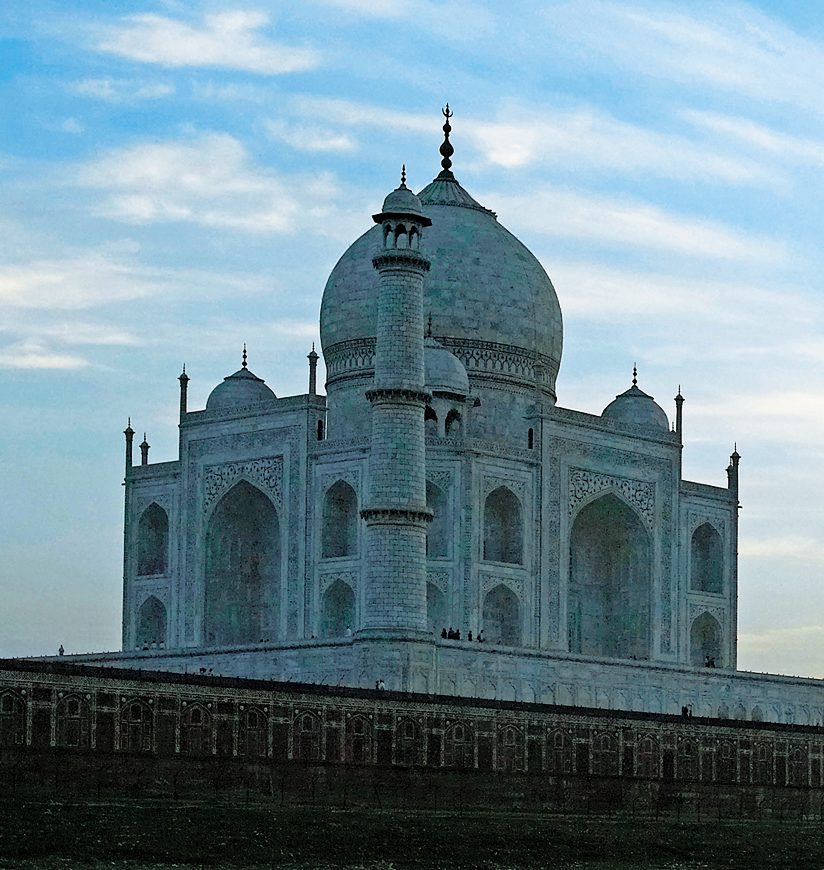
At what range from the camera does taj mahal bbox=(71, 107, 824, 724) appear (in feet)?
144

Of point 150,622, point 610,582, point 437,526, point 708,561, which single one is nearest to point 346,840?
point 437,526

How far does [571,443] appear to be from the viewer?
47.2 metres

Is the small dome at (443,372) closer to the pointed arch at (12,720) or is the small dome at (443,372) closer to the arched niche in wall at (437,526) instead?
the arched niche in wall at (437,526)

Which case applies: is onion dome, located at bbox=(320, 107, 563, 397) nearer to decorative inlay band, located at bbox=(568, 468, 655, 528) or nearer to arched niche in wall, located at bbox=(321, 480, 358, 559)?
decorative inlay band, located at bbox=(568, 468, 655, 528)

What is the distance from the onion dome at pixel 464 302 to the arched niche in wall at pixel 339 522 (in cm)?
380

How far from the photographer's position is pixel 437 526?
44.3 m

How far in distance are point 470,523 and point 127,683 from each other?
46.3ft

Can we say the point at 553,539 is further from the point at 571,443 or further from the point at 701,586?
the point at 701,586

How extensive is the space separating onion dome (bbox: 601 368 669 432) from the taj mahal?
0.06m

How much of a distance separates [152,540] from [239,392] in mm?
3853

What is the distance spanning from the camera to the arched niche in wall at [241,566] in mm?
46656

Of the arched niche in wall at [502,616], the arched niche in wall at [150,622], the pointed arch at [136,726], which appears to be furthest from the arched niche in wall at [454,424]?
the pointed arch at [136,726]

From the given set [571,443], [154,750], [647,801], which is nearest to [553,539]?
[571,443]

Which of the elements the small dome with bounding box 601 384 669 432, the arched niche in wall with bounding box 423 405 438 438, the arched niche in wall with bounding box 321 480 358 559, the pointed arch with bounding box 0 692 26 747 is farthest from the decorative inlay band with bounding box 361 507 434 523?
the small dome with bounding box 601 384 669 432
